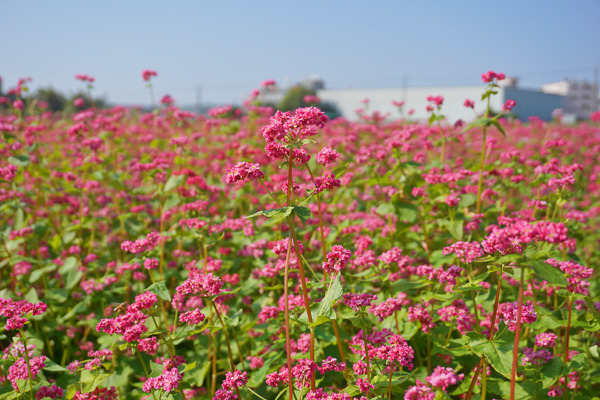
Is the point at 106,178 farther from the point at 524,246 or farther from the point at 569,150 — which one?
the point at 569,150

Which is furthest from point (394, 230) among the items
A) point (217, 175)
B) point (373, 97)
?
point (373, 97)

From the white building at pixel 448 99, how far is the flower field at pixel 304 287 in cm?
7391

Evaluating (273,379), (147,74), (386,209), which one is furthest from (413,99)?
(273,379)

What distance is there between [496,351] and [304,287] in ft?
3.85

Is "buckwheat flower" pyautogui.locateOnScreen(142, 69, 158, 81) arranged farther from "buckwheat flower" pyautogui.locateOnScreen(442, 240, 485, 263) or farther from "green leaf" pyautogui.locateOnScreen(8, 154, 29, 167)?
"buckwheat flower" pyautogui.locateOnScreen(442, 240, 485, 263)

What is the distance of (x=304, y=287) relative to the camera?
208cm

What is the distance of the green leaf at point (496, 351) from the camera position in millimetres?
2045

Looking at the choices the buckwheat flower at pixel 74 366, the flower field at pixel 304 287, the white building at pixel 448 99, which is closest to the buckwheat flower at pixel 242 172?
the flower field at pixel 304 287

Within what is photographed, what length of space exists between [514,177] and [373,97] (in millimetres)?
97699

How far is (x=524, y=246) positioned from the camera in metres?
1.98

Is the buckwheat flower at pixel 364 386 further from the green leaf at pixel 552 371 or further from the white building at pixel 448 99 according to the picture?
the white building at pixel 448 99

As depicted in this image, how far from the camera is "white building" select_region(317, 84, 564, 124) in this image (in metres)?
78.2

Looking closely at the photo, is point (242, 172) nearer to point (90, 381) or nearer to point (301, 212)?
point (301, 212)

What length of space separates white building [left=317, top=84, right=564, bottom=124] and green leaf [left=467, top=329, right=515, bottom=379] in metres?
76.2
